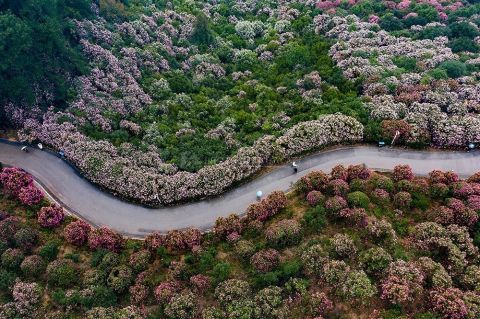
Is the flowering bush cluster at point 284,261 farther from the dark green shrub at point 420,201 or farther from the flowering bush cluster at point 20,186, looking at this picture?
the flowering bush cluster at point 20,186

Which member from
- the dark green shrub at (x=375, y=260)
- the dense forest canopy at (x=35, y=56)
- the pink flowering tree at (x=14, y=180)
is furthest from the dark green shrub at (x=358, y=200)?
the dense forest canopy at (x=35, y=56)

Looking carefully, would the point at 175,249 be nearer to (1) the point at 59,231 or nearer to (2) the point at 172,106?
(1) the point at 59,231

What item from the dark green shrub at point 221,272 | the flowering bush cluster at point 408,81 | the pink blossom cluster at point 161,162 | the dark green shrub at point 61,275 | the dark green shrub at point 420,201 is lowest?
the dark green shrub at point 61,275

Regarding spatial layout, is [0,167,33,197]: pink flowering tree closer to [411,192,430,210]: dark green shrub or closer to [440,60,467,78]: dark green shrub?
[411,192,430,210]: dark green shrub

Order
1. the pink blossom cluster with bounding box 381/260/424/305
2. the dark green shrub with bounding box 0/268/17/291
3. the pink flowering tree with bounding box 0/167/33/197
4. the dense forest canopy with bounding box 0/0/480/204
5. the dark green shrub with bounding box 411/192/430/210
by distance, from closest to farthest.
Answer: the pink blossom cluster with bounding box 381/260/424/305 < the dark green shrub with bounding box 0/268/17/291 < the dark green shrub with bounding box 411/192/430/210 < the pink flowering tree with bounding box 0/167/33/197 < the dense forest canopy with bounding box 0/0/480/204

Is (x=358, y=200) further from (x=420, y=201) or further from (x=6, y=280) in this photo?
(x=6, y=280)

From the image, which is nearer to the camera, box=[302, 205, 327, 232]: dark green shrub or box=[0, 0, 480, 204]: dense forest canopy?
box=[302, 205, 327, 232]: dark green shrub

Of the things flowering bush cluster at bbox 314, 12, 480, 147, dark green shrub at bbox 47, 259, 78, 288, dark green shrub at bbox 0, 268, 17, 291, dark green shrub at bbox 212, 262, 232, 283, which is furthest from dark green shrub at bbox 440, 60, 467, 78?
dark green shrub at bbox 0, 268, 17, 291

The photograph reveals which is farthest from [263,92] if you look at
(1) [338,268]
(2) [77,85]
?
(1) [338,268]

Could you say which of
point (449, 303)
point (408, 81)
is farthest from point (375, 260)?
point (408, 81)
